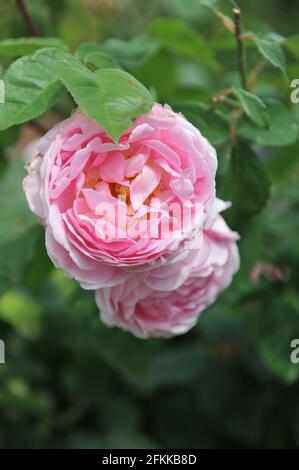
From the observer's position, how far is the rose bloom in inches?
22.3

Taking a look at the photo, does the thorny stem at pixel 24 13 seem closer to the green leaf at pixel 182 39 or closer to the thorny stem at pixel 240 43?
the green leaf at pixel 182 39

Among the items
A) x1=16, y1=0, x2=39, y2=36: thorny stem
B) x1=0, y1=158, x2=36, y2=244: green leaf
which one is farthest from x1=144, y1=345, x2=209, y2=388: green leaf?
x1=16, y1=0, x2=39, y2=36: thorny stem

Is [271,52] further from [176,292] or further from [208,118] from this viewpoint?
[176,292]

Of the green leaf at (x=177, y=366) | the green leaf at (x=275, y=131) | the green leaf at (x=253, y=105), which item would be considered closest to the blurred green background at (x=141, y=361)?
the green leaf at (x=177, y=366)

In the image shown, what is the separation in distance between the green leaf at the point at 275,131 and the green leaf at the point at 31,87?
0.69ft

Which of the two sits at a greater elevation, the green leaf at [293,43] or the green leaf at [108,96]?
the green leaf at [293,43]

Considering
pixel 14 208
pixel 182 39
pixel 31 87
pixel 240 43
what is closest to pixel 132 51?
pixel 182 39

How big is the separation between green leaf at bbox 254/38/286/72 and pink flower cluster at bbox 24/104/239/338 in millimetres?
144

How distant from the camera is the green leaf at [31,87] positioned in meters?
0.57

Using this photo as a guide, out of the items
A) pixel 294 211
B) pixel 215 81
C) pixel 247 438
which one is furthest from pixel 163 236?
pixel 215 81

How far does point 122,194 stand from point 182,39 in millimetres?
372

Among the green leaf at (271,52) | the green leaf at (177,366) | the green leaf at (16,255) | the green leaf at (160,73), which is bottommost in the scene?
the green leaf at (177,366)

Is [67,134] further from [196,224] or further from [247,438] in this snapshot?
[247,438]

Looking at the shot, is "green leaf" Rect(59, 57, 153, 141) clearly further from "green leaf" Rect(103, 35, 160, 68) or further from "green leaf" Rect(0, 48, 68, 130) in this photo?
"green leaf" Rect(103, 35, 160, 68)
